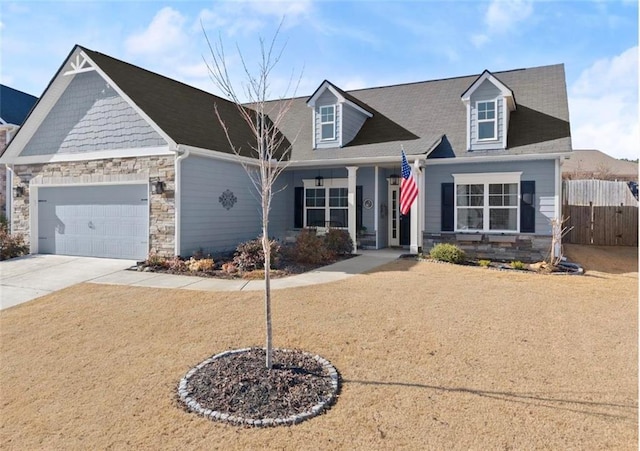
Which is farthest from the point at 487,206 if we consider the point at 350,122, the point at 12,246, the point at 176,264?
the point at 12,246

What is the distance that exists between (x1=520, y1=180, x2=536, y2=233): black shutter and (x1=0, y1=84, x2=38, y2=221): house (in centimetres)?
1773

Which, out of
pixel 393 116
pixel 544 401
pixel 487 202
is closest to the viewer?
pixel 544 401

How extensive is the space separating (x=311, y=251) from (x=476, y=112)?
22.3 feet

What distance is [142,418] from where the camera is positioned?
364 centimetres

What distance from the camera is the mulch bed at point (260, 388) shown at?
3662 mm

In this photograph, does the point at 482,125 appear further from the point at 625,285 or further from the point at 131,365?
the point at 131,365

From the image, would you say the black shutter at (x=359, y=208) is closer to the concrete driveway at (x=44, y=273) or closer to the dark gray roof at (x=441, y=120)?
the dark gray roof at (x=441, y=120)

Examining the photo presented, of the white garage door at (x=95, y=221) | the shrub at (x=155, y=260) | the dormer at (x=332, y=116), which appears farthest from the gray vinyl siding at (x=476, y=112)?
the white garage door at (x=95, y=221)

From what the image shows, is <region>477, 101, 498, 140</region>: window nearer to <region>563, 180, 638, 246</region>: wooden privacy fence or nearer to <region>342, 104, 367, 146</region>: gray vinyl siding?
<region>342, 104, 367, 146</region>: gray vinyl siding

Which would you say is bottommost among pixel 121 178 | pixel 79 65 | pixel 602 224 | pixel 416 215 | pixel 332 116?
pixel 602 224

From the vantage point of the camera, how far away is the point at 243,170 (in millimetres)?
13195

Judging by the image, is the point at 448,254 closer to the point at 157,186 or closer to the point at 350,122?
the point at 350,122

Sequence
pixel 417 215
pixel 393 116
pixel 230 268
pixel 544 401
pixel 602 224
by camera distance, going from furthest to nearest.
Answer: pixel 602 224, pixel 393 116, pixel 417 215, pixel 230 268, pixel 544 401

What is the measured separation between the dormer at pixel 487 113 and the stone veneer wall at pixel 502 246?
9.01ft
